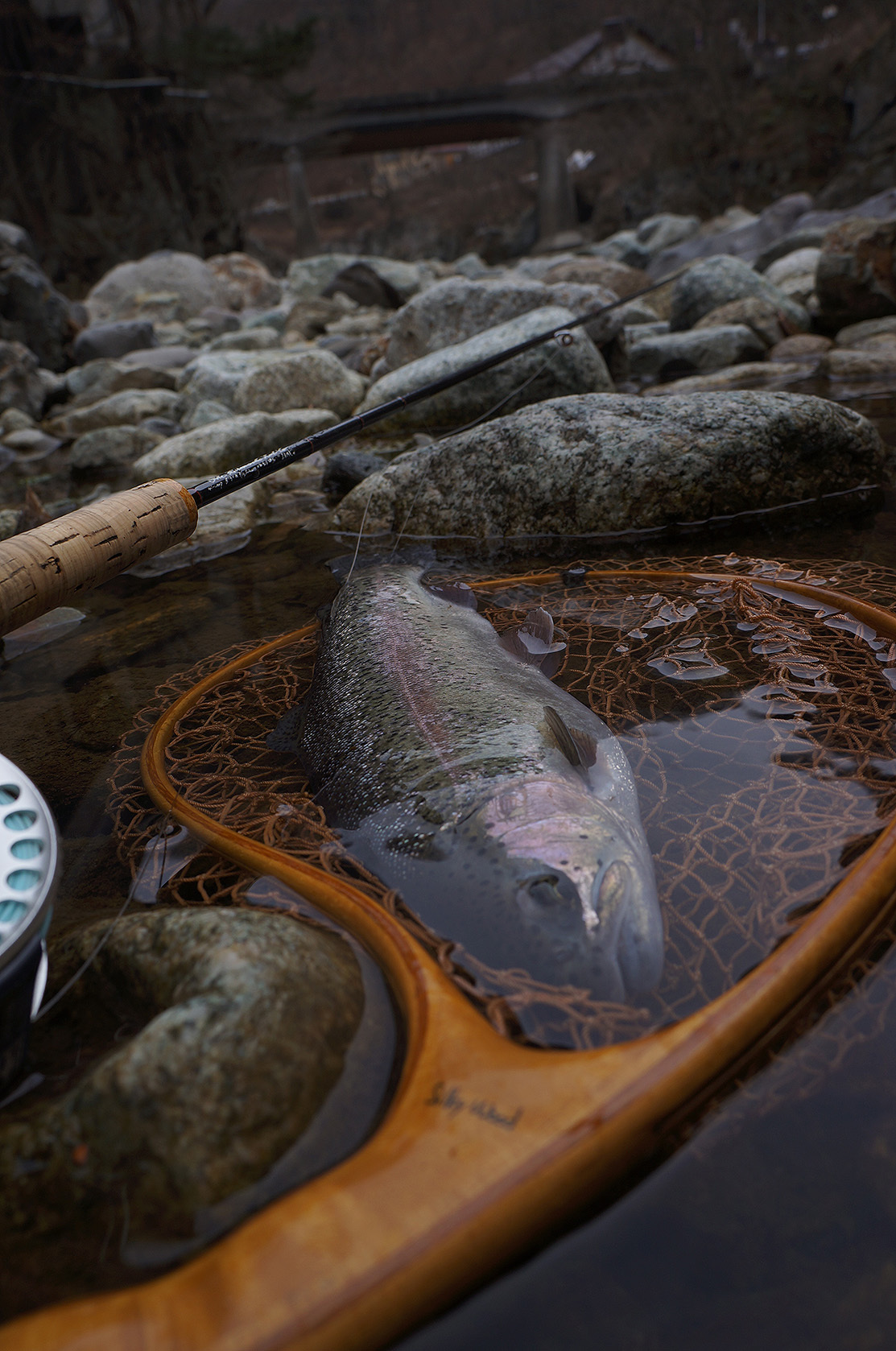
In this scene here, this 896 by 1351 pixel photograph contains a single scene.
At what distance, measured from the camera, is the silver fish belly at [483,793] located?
6.29 feet

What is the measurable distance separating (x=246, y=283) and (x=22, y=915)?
30.7 meters

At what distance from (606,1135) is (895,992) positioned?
0.87 meters

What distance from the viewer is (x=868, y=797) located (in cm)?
236

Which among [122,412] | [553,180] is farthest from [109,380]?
[553,180]

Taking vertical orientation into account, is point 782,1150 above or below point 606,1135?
below

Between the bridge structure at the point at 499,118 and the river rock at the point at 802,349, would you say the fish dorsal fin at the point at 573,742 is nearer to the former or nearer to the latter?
the river rock at the point at 802,349

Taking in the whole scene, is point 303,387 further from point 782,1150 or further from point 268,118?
point 268,118

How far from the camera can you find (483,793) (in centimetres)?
238

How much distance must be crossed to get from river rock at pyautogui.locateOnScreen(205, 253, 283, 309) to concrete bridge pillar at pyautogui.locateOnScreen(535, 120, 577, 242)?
588 inches

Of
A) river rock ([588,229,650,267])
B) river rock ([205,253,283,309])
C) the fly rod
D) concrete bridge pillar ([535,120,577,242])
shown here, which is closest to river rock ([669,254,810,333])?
the fly rod

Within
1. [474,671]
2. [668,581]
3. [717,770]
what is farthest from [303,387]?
[717,770]

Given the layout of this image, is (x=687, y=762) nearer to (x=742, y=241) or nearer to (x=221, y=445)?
(x=221, y=445)

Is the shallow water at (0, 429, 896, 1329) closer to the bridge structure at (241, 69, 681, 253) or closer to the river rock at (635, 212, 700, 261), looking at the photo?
the river rock at (635, 212, 700, 261)

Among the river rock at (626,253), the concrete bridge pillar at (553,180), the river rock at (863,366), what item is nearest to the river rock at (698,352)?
the river rock at (863,366)
